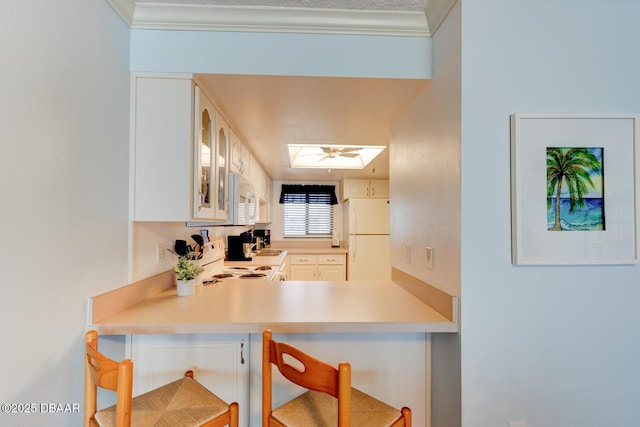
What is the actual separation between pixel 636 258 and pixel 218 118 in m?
2.22

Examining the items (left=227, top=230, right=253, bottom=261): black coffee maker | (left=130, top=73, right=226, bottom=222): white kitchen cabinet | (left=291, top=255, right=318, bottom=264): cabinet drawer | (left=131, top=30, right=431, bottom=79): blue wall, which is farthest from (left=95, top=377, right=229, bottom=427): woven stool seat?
(left=291, top=255, right=318, bottom=264): cabinet drawer

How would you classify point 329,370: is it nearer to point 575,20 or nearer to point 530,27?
point 530,27

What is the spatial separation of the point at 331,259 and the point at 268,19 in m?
3.76

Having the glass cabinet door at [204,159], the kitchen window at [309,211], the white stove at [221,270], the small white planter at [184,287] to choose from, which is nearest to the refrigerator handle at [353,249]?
the kitchen window at [309,211]

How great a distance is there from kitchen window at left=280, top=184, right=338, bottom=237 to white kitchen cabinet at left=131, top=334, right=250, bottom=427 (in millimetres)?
3976

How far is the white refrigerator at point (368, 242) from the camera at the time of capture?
4.48 meters

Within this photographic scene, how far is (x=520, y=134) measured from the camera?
119cm

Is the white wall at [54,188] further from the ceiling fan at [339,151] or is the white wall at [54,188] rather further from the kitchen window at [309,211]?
the kitchen window at [309,211]

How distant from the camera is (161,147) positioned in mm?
1495

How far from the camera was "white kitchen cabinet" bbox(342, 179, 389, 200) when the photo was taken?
15.5ft

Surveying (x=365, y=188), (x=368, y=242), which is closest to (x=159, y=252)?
(x=368, y=242)

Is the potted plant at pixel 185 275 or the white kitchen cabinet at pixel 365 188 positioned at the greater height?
the white kitchen cabinet at pixel 365 188

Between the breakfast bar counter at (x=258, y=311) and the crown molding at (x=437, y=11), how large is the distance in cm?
136

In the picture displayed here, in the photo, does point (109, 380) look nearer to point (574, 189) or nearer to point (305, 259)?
point (574, 189)
